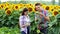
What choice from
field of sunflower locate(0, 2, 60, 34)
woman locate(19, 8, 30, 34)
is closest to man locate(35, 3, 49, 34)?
woman locate(19, 8, 30, 34)

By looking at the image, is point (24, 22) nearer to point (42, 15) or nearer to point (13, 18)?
point (42, 15)

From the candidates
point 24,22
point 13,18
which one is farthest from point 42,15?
point 13,18

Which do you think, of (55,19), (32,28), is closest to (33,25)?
(32,28)

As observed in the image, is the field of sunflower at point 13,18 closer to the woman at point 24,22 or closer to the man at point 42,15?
the man at point 42,15

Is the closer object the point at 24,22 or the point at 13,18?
the point at 24,22

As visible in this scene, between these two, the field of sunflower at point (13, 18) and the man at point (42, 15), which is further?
the field of sunflower at point (13, 18)

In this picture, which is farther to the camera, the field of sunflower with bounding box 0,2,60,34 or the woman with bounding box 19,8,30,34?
the field of sunflower with bounding box 0,2,60,34

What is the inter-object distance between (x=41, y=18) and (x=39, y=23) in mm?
337

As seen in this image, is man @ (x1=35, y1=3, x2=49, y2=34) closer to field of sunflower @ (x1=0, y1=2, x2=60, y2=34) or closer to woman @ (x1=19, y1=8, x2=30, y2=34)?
woman @ (x1=19, y1=8, x2=30, y2=34)

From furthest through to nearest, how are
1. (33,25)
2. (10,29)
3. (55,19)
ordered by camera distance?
1. (10,29)
2. (33,25)
3. (55,19)

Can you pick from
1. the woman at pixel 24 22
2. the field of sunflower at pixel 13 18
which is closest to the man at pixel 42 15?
the woman at pixel 24 22

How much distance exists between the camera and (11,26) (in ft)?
35.8

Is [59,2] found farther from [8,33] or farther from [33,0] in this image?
[8,33]

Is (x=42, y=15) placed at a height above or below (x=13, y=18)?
above
